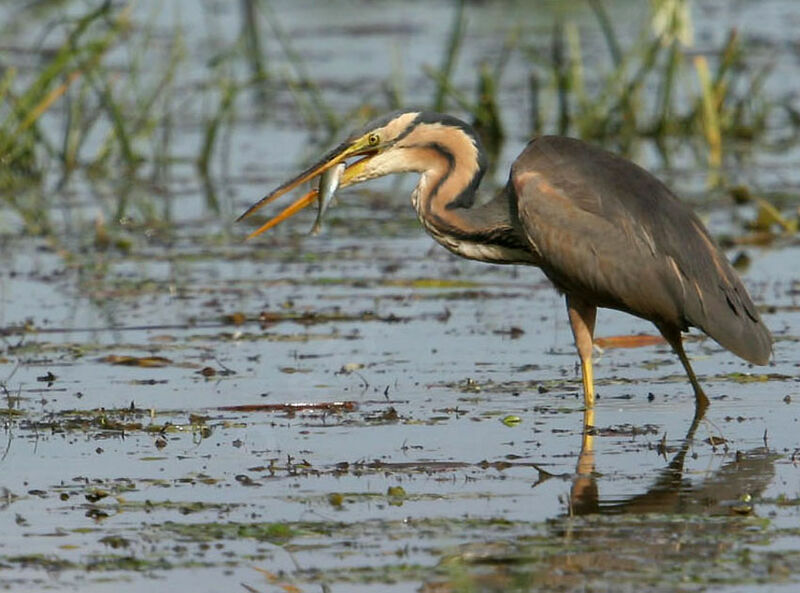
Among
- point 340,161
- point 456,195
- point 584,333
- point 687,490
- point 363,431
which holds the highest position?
point 340,161

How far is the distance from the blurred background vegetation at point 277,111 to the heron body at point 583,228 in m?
3.79

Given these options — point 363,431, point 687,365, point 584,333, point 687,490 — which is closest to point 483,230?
point 584,333

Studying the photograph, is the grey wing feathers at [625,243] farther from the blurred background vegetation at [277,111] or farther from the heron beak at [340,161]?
the blurred background vegetation at [277,111]

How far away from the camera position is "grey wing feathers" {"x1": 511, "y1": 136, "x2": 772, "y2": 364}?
25.4 ft

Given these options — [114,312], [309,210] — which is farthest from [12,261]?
[309,210]

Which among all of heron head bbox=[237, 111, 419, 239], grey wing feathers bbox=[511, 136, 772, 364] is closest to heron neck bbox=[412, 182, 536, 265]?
grey wing feathers bbox=[511, 136, 772, 364]

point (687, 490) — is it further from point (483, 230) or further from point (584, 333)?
point (483, 230)

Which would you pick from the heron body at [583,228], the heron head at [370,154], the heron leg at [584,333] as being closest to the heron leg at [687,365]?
the heron body at [583,228]

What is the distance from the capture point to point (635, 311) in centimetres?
800

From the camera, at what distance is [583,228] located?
791 centimetres

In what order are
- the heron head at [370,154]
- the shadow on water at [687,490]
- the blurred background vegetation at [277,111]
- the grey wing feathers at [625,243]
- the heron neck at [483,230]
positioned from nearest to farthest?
1. the shadow on water at [687,490]
2. the grey wing feathers at [625,243]
3. the heron neck at [483,230]
4. the heron head at [370,154]
5. the blurred background vegetation at [277,111]

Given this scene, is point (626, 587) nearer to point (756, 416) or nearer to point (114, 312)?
point (756, 416)

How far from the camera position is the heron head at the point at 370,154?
27.3 feet

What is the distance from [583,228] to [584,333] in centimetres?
50
